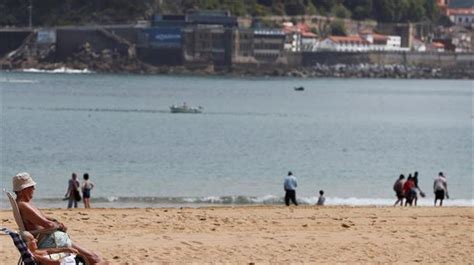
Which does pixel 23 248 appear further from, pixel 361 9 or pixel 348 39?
pixel 361 9

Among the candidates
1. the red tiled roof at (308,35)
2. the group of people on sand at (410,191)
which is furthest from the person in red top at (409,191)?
the red tiled roof at (308,35)

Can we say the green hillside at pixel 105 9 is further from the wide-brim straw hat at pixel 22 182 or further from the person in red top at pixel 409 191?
the wide-brim straw hat at pixel 22 182

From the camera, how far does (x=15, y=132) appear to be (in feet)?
187

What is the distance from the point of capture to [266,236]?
16672 millimetres

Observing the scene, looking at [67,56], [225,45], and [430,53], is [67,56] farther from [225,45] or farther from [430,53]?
[430,53]

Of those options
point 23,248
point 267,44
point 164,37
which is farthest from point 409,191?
point 267,44

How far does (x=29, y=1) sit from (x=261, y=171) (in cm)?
14225

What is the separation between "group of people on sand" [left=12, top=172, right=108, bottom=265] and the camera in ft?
39.1

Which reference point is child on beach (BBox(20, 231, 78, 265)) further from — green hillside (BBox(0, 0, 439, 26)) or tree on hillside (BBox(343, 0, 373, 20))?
tree on hillside (BBox(343, 0, 373, 20))

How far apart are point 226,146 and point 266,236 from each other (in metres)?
37.1

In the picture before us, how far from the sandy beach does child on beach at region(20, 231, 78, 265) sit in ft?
8.16

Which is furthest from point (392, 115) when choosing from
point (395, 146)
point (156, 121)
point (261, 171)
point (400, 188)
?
point (400, 188)

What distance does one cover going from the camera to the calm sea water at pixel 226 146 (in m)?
35.0

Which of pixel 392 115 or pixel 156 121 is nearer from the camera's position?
pixel 156 121
